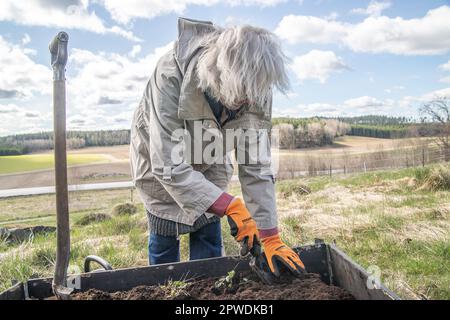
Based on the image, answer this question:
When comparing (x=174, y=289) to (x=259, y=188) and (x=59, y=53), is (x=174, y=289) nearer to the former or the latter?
(x=259, y=188)

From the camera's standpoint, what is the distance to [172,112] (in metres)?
2.07

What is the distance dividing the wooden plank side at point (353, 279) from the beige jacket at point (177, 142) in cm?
41

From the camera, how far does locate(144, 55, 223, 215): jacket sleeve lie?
2.01 meters

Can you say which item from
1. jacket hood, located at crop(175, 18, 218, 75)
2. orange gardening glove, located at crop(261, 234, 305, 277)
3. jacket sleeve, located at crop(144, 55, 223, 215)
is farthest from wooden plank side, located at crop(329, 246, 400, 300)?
jacket hood, located at crop(175, 18, 218, 75)

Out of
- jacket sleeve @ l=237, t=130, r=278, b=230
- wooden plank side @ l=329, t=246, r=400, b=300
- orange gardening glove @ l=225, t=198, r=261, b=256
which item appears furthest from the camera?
jacket sleeve @ l=237, t=130, r=278, b=230

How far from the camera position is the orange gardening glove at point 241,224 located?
1.99 meters

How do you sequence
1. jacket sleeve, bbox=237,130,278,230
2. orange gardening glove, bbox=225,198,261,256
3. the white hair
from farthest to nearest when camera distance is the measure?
1. jacket sleeve, bbox=237,130,278,230
2. orange gardening glove, bbox=225,198,261,256
3. the white hair

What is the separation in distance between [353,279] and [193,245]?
3.46 ft

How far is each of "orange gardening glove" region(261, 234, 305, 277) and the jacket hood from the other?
1039 millimetres

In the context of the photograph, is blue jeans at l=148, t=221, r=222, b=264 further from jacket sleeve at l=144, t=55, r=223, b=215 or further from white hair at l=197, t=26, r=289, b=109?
white hair at l=197, t=26, r=289, b=109

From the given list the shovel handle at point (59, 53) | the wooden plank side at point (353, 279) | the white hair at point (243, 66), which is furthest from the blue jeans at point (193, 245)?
the shovel handle at point (59, 53)
